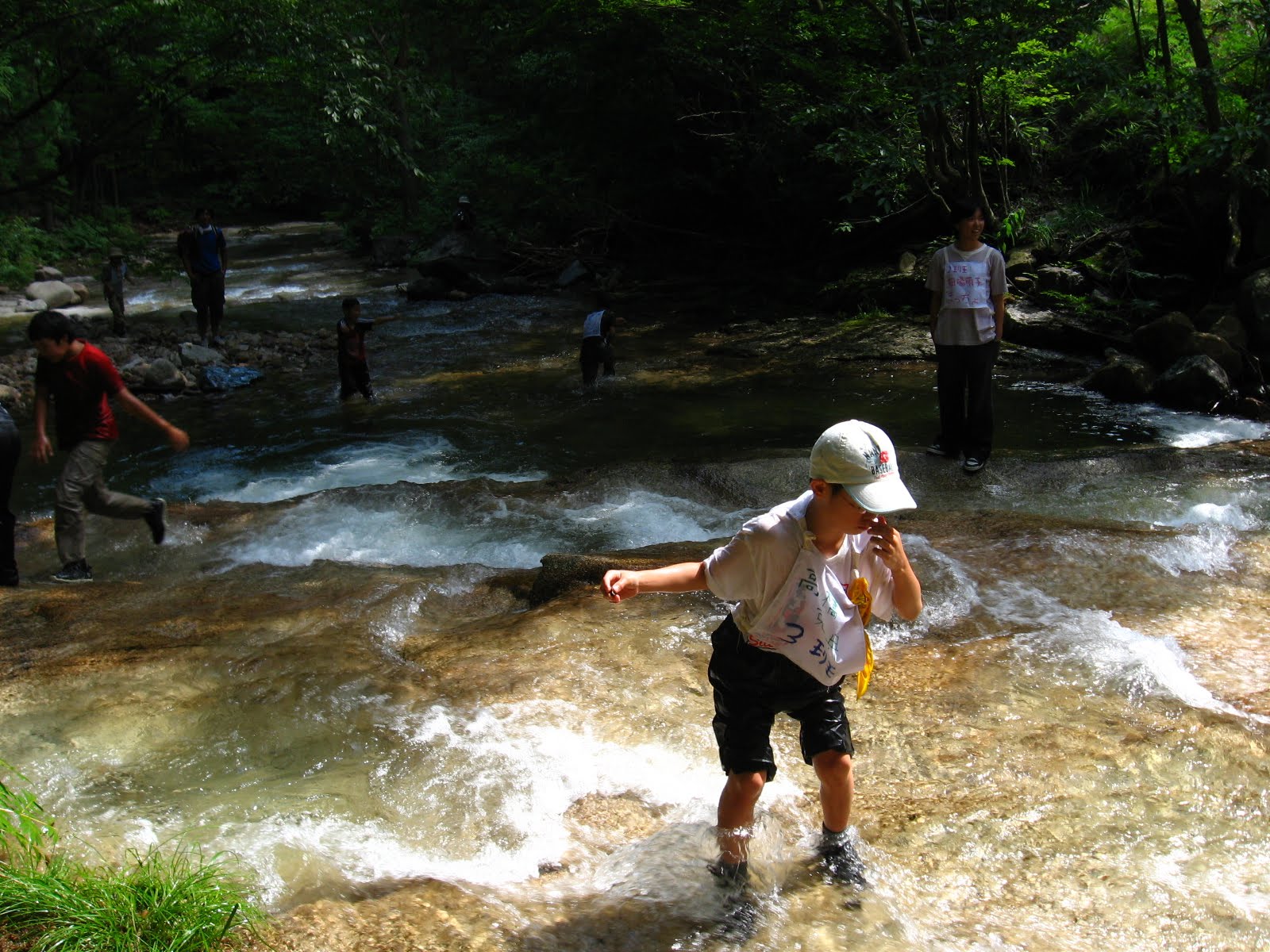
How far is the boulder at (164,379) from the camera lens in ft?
43.6

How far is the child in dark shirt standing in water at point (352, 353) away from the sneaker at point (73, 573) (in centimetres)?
543

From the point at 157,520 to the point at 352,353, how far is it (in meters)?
5.19

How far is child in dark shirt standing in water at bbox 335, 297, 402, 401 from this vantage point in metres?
11.7

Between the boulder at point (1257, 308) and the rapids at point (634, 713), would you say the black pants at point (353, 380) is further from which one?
the boulder at point (1257, 308)

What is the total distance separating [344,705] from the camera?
13.8 feet

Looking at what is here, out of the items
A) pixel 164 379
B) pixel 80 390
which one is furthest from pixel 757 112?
pixel 80 390

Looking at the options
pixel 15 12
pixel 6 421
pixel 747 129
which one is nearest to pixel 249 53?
pixel 15 12

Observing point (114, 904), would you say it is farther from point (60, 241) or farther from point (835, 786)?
point (60, 241)

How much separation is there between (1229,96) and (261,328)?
14412 mm

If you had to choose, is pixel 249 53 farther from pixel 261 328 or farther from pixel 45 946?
pixel 45 946

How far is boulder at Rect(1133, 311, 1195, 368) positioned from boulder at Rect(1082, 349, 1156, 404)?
21 cm

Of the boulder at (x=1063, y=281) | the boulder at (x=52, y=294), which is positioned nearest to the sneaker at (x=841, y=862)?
the boulder at (x=1063, y=281)

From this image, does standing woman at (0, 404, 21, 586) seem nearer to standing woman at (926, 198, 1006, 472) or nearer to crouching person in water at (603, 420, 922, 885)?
crouching person in water at (603, 420, 922, 885)

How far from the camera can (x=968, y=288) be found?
7.38m
